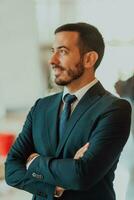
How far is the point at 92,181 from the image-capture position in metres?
1.61

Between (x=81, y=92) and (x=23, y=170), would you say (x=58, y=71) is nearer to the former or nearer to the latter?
(x=81, y=92)

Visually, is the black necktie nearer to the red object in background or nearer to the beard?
the beard

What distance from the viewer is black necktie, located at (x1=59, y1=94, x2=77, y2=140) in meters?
1.83

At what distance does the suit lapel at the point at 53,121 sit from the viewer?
183 centimetres

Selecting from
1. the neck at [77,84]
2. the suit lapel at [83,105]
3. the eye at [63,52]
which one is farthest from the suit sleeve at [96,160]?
the eye at [63,52]

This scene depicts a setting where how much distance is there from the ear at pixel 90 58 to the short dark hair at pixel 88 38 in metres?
0.02

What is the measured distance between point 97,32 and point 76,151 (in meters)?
0.66

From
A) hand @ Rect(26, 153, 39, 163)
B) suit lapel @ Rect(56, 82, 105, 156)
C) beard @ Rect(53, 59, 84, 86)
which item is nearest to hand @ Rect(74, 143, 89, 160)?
suit lapel @ Rect(56, 82, 105, 156)

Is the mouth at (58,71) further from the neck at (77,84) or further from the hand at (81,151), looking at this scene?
the hand at (81,151)

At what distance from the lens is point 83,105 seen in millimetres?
1804

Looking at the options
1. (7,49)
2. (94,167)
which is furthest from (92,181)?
(7,49)

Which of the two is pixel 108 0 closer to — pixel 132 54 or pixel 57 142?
pixel 132 54

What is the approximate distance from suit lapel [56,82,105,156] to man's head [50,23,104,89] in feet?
0.26

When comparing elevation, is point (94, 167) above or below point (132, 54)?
below
